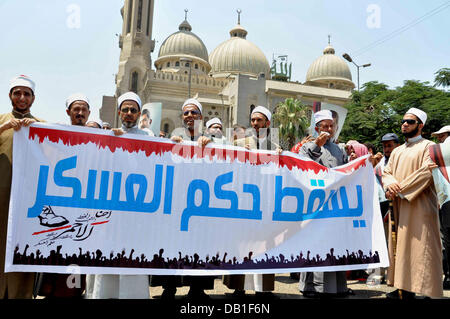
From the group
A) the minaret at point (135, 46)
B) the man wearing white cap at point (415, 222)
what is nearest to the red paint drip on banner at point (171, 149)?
the man wearing white cap at point (415, 222)

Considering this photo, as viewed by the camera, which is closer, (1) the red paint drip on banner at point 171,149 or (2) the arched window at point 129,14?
(1) the red paint drip on banner at point 171,149

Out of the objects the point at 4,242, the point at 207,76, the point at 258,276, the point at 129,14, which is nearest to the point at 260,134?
the point at 258,276

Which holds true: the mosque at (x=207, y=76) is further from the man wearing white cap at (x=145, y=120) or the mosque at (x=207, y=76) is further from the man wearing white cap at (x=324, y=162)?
the man wearing white cap at (x=324, y=162)

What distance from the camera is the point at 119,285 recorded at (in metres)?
3.19

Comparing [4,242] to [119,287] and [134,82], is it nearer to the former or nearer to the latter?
[119,287]

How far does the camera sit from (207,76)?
2042 inches

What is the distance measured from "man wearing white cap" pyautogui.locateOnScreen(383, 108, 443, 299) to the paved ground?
509mm

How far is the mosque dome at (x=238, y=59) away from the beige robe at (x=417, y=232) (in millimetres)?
53900

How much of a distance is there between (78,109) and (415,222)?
12.1 ft

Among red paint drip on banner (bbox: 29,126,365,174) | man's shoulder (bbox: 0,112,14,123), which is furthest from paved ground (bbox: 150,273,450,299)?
man's shoulder (bbox: 0,112,14,123)

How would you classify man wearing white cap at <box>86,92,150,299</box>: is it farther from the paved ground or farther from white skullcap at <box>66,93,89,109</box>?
white skullcap at <box>66,93,89,109</box>

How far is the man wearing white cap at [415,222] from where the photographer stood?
141 inches

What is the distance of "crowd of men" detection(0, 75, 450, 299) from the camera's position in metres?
3.18
